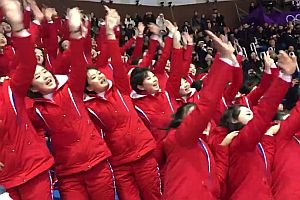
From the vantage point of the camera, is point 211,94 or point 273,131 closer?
point 211,94

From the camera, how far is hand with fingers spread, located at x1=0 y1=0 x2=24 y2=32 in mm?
2871

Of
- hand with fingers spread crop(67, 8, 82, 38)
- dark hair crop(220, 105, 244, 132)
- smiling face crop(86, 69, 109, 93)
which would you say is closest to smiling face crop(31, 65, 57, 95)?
hand with fingers spread crop(67, 8, 82, 38)

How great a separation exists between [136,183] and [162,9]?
472 inches

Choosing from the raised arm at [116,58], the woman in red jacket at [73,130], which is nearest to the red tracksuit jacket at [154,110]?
the raised arm at [116,58]

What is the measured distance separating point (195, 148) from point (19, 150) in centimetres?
98

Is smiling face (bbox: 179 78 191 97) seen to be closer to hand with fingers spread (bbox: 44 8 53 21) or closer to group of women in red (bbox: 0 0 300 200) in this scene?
group of women in red (bbox: 0 0 300 200)

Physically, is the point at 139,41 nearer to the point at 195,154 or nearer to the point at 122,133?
the point at 122,133

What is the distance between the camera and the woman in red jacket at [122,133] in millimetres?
3756

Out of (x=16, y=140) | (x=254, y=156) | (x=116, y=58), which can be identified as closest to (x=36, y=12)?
(x=116, y=58)

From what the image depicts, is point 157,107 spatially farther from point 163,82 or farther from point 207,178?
point 207,178

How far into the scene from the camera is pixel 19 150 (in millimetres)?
3160

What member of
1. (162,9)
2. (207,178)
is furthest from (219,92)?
(162,9)

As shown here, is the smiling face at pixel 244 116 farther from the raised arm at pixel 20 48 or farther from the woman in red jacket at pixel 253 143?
the raised arm at pixel 20 48

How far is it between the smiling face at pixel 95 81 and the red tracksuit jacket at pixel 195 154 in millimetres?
824
